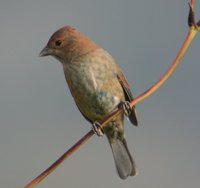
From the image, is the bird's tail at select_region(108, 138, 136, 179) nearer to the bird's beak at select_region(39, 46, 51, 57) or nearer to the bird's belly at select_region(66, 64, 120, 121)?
the bird's belly at select_region(66, 64, 120, 121)

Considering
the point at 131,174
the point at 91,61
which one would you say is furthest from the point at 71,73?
the point at 131,174

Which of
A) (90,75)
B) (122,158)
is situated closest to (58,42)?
(90,75)

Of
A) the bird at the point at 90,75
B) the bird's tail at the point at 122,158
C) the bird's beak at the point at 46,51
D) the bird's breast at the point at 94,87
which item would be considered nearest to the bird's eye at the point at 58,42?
the bird at the point at 90,75

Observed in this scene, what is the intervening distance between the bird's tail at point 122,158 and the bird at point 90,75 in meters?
0.47

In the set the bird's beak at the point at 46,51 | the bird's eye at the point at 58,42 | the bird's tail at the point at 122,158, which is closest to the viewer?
the bird's beak at the point at 46,51

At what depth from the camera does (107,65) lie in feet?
16.4

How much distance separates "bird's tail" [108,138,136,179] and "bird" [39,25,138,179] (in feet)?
1.53

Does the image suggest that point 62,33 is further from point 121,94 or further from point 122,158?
point 122,158

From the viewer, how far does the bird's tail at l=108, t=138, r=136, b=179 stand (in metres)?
5.82

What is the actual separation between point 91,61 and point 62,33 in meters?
0.49

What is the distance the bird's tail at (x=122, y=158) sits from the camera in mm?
5820

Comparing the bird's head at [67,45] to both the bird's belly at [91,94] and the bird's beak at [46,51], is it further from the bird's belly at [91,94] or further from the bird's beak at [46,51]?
the bird's belly at [91,94]

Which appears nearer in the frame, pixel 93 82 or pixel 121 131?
pixel 93 82

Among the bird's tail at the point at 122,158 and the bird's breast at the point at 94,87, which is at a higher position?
the bird's breast at the point at 94,87
